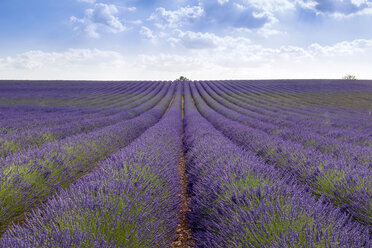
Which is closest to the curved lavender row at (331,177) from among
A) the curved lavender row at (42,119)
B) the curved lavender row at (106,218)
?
the curved lavender row at (106,218)

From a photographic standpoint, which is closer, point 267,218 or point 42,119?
point 267,218

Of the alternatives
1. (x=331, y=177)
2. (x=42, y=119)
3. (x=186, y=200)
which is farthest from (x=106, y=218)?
(x=42, y=119)

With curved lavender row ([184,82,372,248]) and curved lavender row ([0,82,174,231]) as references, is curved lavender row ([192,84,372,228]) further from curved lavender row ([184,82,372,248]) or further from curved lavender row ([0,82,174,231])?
curved lavender row ([0,82,174,231])

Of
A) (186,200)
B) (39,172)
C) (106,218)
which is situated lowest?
(186,200)

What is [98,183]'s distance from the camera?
2.39 meters

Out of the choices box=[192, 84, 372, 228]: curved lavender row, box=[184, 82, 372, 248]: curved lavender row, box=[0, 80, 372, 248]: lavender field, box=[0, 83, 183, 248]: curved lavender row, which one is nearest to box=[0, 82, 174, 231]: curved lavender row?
box=[0, 80, 372, 248]: lavender field

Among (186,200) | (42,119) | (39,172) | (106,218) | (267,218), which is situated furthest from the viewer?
(42,119)

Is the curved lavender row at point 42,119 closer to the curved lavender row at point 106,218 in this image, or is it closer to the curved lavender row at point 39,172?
the curved lavender row at point 39,172

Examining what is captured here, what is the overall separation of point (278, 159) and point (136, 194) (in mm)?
2813

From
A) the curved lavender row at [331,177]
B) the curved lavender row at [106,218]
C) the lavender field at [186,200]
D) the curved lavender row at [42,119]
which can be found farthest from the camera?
the curved lavender row at [42,119]

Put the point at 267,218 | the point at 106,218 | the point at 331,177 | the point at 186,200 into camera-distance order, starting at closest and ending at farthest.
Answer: the point at 267,218, the point at 106,218, the point at 331,177, the point at 186,200

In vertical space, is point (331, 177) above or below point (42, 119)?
above

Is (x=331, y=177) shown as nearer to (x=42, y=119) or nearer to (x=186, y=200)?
(x=186, y=200)

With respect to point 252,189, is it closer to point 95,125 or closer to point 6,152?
point 6,152
